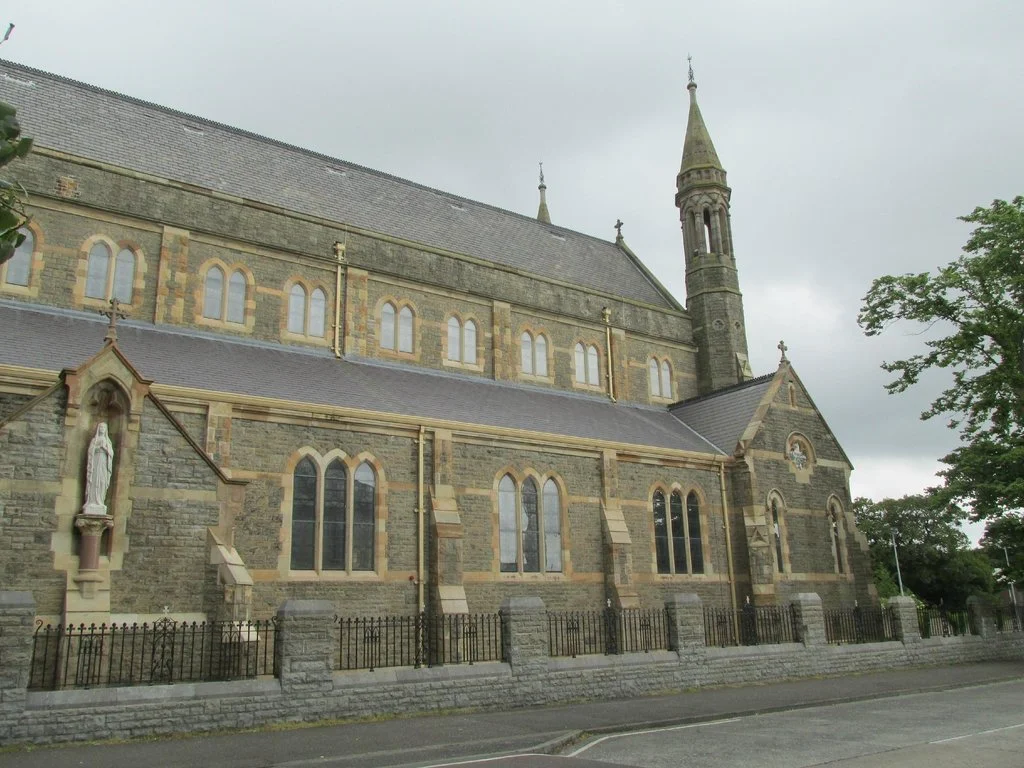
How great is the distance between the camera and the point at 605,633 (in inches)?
738

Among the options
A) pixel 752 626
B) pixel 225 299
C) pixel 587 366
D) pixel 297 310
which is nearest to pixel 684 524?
pixel 752 626

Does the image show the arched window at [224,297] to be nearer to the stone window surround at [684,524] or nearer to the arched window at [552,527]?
the arched window at [552,527]

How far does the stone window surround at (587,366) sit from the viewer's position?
27672 mm

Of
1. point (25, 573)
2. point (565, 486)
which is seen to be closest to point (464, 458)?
point (565, 486)

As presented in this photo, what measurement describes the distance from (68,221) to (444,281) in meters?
10.2

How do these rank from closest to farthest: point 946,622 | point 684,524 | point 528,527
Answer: point 528,527 → point 684,524 → point 946,622

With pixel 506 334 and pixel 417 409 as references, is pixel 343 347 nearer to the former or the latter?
pixel 417 409

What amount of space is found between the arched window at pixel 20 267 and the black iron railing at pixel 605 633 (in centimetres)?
1414

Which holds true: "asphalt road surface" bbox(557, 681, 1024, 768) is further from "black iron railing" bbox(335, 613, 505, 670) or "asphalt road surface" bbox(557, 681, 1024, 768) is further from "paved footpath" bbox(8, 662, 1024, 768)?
"black iron railing" bbox(335, 613, 505, 670)

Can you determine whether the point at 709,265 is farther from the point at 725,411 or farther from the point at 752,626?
the point at 752,626

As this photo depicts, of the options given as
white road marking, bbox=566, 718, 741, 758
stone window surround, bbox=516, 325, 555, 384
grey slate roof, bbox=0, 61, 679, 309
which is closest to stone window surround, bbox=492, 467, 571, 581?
stone window surround, bbox=516, 325, 555, 384

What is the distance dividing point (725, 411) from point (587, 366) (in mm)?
4733

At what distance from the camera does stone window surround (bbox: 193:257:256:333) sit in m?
21.0

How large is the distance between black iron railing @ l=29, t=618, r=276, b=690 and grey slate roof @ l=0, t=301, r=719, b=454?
17.2 feet
